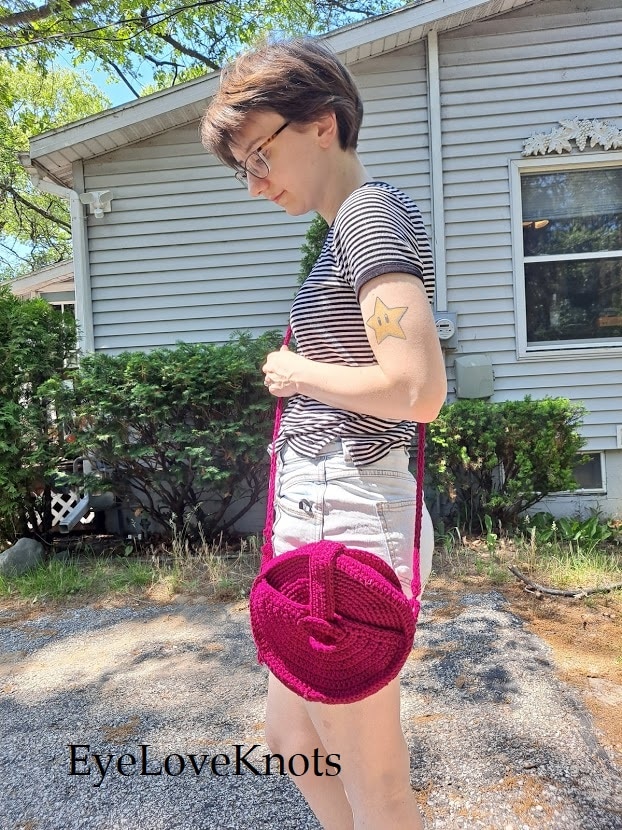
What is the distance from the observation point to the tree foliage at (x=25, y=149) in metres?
15.5

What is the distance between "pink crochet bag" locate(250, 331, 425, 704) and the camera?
2.95ft

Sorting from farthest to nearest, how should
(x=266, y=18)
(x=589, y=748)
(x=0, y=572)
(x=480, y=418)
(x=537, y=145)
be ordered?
1. (x=266, y=18)
2. (x=537, y=145)
3. (x=480, y=418)
4. (x=0, y=572)
5. (x=589, y=748)

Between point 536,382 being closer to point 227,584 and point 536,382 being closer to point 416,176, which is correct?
point 416,176

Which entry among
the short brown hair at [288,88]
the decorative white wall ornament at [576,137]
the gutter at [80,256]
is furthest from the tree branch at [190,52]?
the short brown hair at [288,88]

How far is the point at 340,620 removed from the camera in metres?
0.91

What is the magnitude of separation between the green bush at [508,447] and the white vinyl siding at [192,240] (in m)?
1.97

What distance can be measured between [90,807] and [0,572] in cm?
275

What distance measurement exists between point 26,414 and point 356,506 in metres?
4.14

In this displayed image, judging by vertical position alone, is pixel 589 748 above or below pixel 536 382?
below

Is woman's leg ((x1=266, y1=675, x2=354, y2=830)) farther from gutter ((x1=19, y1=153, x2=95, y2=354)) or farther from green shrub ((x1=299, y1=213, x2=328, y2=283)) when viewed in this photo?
gutter ((x1=19, y1=153, x2=95, y2=354))

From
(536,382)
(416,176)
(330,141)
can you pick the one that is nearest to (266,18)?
(416,176)

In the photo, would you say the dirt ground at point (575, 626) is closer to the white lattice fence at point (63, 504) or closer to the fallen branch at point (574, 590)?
the fallen branch at point (574, 590)

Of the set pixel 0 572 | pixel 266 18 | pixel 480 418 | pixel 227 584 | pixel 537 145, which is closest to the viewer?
pixel 227 584

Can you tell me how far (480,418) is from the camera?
14.6 feet
